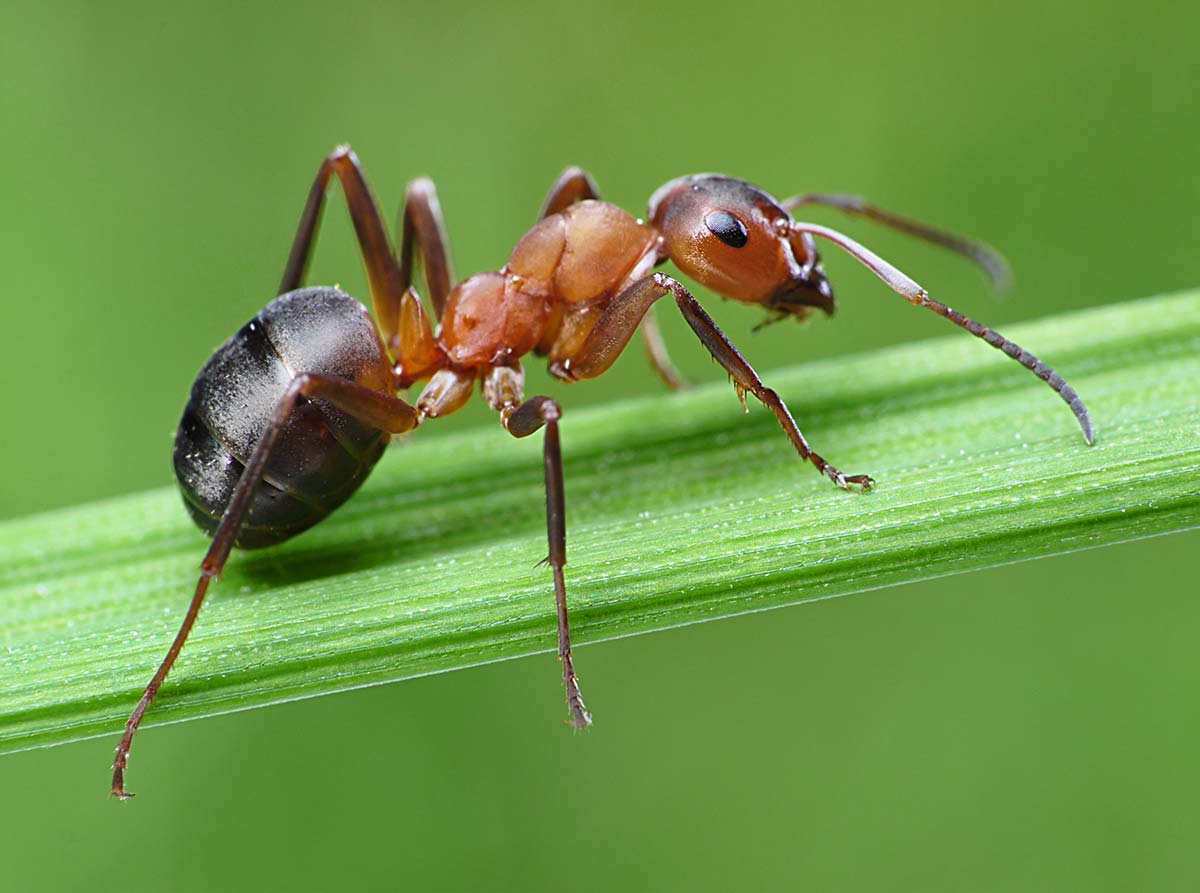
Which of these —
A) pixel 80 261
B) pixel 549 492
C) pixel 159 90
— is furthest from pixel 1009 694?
pixel 159 90

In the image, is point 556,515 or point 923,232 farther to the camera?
point 923,232

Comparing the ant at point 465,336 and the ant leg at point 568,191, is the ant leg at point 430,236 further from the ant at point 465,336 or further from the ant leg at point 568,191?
the ant leg at point 568,191

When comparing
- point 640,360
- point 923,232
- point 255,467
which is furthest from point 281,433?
point 923,232

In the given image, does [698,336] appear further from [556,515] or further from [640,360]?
[640,360]

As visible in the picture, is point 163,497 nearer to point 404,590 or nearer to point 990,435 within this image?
point 404,590

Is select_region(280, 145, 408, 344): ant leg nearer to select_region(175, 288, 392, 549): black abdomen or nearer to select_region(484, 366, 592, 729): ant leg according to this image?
select_region(175, 288, 392, 549): black abdomen

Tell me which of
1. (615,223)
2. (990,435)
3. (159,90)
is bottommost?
(990,435)

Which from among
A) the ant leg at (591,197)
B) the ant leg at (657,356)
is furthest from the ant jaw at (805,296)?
the ant leg at (657,356)

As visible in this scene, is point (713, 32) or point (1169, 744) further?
point (713, 32)
